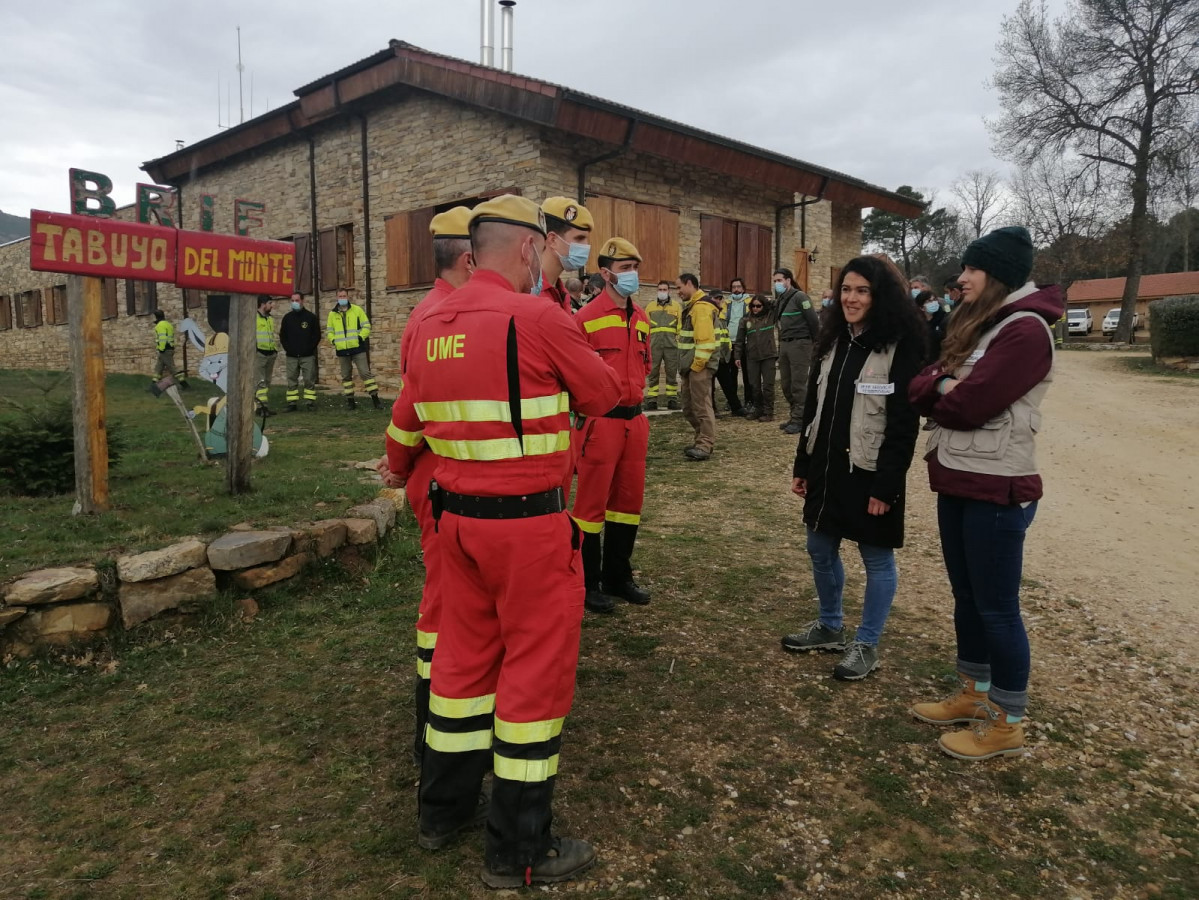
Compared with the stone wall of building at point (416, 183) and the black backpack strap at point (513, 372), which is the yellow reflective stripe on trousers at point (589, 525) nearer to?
the black backpack strap at point (513, 372)

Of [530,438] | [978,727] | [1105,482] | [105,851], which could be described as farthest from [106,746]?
[1105,482]

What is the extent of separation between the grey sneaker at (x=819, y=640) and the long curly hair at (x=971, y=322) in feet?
4.92

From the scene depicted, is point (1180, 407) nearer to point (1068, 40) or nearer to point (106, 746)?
point (106, 746)

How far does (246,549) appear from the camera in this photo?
4312mm

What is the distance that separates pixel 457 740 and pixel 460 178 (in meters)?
12.6

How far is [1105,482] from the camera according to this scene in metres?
7.73

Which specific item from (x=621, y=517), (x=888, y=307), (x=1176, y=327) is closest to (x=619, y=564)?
(x=621, y=517)

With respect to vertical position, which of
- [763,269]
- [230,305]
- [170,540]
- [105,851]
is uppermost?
[763,269]

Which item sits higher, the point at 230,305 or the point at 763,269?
the point at 763,269

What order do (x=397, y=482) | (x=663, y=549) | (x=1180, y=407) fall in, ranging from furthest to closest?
(x=1180, y=407)
(x=663, y=549)
(x=397, y=482)

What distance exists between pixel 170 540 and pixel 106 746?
5.22 feet

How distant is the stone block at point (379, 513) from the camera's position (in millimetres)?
5152

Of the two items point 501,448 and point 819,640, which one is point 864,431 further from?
point 501,448

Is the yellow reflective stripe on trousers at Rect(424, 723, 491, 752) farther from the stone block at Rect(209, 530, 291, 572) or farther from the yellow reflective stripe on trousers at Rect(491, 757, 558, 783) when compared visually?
the stone block at Rect(209, 530, 291, 572)
